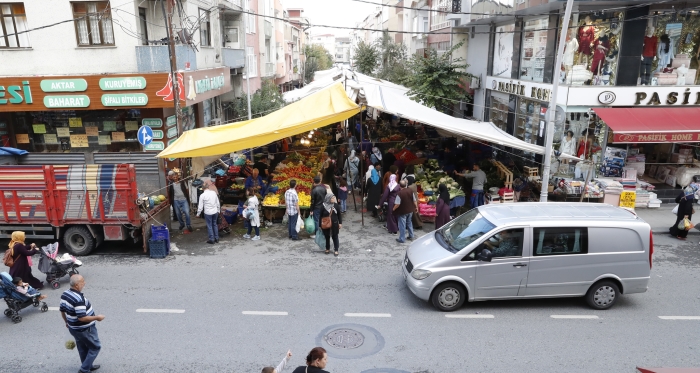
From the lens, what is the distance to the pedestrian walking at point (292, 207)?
11.3m

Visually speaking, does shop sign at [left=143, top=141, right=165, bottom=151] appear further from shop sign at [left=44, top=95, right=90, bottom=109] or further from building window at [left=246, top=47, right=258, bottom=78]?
building window at [left=246, top=47, right=258, bottom=78]

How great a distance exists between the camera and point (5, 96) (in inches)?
589

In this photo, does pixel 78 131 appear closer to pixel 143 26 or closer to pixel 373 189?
pixel 143 26

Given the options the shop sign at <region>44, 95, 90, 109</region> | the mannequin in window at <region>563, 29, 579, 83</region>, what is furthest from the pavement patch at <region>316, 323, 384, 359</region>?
the shop sign at <region>44, 95, 90, 109</region>

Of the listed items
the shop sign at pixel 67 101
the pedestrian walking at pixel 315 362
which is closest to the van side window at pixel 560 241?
the pedestrian walking at pixel 315 362

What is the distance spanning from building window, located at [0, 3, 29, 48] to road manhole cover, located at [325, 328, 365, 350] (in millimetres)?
14900

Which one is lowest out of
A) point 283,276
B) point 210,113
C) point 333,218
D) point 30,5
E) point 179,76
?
point 283,276

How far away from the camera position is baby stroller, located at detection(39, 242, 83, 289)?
8.75 m

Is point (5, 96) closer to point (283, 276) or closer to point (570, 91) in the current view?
point (283, 276)

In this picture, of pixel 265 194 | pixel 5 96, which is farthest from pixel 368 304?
pixel 5 96

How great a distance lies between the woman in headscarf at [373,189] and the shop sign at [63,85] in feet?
32.2

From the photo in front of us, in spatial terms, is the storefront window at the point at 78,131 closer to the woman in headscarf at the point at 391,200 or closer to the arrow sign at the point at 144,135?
the arrow sign at the point at 144,135

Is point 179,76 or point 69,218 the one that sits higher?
point 179,76

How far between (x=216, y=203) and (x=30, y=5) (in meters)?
10.1
